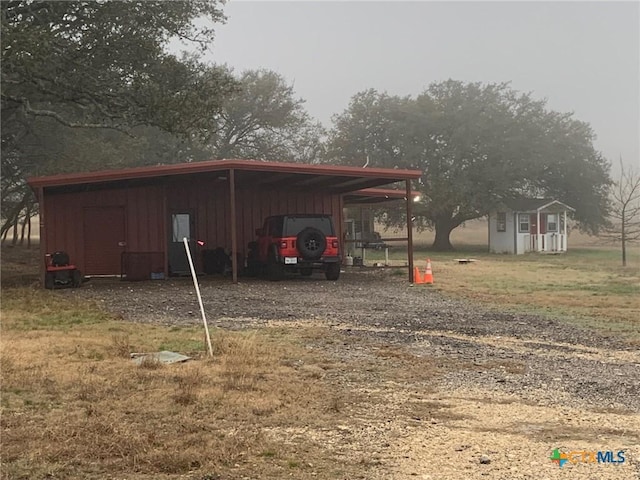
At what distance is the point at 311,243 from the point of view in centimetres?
1537

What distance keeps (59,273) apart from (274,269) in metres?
4.83

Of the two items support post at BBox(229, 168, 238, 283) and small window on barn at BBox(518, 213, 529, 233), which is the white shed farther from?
support post at BBox(229, 168, 238, 283)

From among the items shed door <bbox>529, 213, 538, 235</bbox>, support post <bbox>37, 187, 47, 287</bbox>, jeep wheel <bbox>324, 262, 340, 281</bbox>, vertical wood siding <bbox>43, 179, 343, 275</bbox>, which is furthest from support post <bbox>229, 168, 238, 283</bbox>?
shed door <bbox>529, 213, 538, 235</bbox>

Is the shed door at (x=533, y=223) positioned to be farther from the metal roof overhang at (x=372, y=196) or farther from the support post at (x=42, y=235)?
the support post at (x=42, y=235)

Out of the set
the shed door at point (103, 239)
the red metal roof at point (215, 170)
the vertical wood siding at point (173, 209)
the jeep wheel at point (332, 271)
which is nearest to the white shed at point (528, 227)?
the vertical wood siding at point (173, 209)

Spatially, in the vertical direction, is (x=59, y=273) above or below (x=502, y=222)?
below

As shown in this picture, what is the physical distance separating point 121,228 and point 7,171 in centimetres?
1298

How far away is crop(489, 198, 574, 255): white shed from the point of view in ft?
120

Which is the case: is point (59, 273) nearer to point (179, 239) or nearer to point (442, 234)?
point (179, 239)

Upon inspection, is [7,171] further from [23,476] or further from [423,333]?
[23,476]

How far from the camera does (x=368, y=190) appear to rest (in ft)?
66.7

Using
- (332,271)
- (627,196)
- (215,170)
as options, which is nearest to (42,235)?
(215,170)

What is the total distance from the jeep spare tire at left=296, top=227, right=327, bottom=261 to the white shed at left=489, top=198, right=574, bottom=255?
2324 centimetres

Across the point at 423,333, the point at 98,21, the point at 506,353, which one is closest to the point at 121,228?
the point at 98,21
